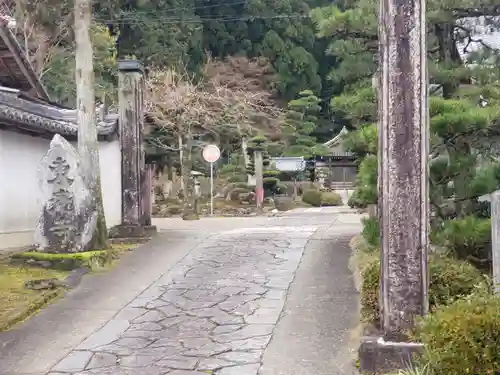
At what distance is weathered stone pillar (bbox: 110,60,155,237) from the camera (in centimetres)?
1266

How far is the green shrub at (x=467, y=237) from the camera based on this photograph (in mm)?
6250

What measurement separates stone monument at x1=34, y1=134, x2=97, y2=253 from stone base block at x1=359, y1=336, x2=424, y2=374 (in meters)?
6.18

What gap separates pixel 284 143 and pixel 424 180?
28.7m

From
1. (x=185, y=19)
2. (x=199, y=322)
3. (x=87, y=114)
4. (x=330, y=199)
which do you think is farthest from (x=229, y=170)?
(x=199, y=322)

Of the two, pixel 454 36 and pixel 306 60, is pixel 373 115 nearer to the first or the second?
pixel 454 36

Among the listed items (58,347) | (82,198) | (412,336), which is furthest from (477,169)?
(82,198)

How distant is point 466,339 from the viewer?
4.24 metres

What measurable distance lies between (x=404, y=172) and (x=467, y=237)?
67.1 inches

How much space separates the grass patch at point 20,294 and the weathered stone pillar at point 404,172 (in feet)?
14.0

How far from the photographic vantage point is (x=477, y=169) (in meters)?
7.02

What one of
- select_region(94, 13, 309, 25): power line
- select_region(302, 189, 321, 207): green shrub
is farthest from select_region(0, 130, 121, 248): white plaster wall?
select_region(302, 189, 321, 207): green shrub

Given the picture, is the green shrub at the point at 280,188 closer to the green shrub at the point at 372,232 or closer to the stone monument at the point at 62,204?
the stone monument at the point at 62,204

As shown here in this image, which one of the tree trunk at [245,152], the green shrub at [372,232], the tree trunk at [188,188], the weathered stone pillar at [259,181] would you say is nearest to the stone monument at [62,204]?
the green shrub at [372,232]

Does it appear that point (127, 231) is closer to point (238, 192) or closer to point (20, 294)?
point (20, 294)
